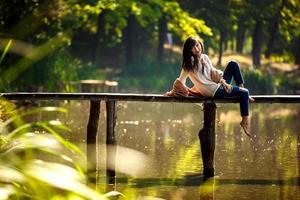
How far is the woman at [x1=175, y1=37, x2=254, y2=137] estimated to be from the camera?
1128cm

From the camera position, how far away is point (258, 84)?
3512 cm

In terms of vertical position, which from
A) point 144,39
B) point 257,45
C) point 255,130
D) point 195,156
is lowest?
point 195,156

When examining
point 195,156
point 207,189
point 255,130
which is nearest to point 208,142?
point 207,189

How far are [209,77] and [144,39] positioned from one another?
41.6m

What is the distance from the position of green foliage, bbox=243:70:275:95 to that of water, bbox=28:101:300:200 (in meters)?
11.2

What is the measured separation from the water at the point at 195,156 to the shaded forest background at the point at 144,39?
316 centimetres

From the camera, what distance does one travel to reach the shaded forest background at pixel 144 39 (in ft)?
77.8

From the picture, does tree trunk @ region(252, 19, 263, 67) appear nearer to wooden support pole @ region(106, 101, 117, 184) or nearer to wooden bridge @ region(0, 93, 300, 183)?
wooden bridge @ region(0, 93, 300, 183)

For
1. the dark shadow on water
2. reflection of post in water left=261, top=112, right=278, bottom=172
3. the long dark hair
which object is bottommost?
the dark shadow on water

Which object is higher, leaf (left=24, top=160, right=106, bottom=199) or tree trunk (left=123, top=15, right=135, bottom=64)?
tree trunk (left=123, top=15, right=135, bottom=64)

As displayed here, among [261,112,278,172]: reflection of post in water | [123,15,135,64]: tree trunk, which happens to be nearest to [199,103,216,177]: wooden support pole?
[261,112,278,172]: reflection of post in water

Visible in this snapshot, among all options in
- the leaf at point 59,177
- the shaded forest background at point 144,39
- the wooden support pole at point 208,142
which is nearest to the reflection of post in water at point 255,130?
the wooden support pole at point 208,142

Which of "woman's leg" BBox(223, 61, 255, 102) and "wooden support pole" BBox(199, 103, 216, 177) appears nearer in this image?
"woman's leg" BBox(223, 61, 255, 102)

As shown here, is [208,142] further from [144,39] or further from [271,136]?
[144,39]
